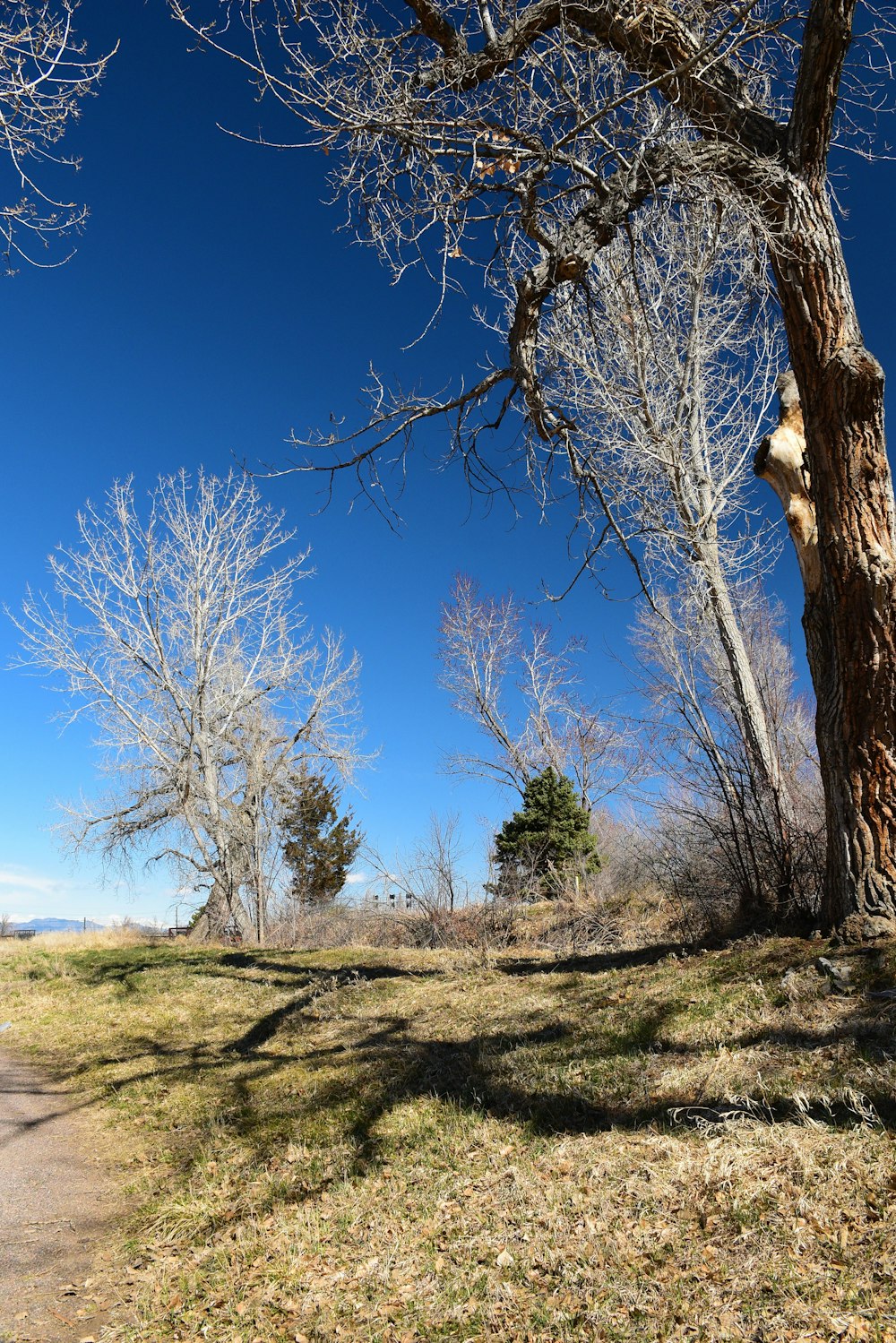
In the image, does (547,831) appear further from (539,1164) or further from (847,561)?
(539,1164)

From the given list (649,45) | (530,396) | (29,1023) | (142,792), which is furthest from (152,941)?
(649,45)

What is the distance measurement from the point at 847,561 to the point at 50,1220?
619 centimetres

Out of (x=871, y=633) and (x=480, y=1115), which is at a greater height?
(x=871, y=633)

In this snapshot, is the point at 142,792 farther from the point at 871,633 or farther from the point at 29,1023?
the point at 871,633

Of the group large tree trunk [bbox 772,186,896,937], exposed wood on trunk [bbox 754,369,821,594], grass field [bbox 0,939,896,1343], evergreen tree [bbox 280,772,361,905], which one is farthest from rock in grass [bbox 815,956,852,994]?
evergreen tree [bbox 280,772,361,905]

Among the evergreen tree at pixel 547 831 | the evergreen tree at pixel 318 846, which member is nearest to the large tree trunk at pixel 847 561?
the evergreen tree at pixel 547 831

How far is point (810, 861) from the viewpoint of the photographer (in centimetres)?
634

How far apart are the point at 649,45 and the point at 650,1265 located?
7.10 metres

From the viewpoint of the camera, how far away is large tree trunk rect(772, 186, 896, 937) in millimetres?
5008

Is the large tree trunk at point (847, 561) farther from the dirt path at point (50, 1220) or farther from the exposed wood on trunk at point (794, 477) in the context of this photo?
the dirt path at point (50, 1220)

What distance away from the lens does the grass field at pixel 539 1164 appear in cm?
269

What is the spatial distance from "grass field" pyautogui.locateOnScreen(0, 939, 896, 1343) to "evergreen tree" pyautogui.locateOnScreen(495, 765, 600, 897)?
1023cm

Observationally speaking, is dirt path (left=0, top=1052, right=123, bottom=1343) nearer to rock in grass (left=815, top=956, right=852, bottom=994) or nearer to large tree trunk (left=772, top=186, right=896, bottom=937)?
rock in grass (left=815, top=956, right=852, bottom=994)

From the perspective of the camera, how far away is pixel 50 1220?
13.9 ft
